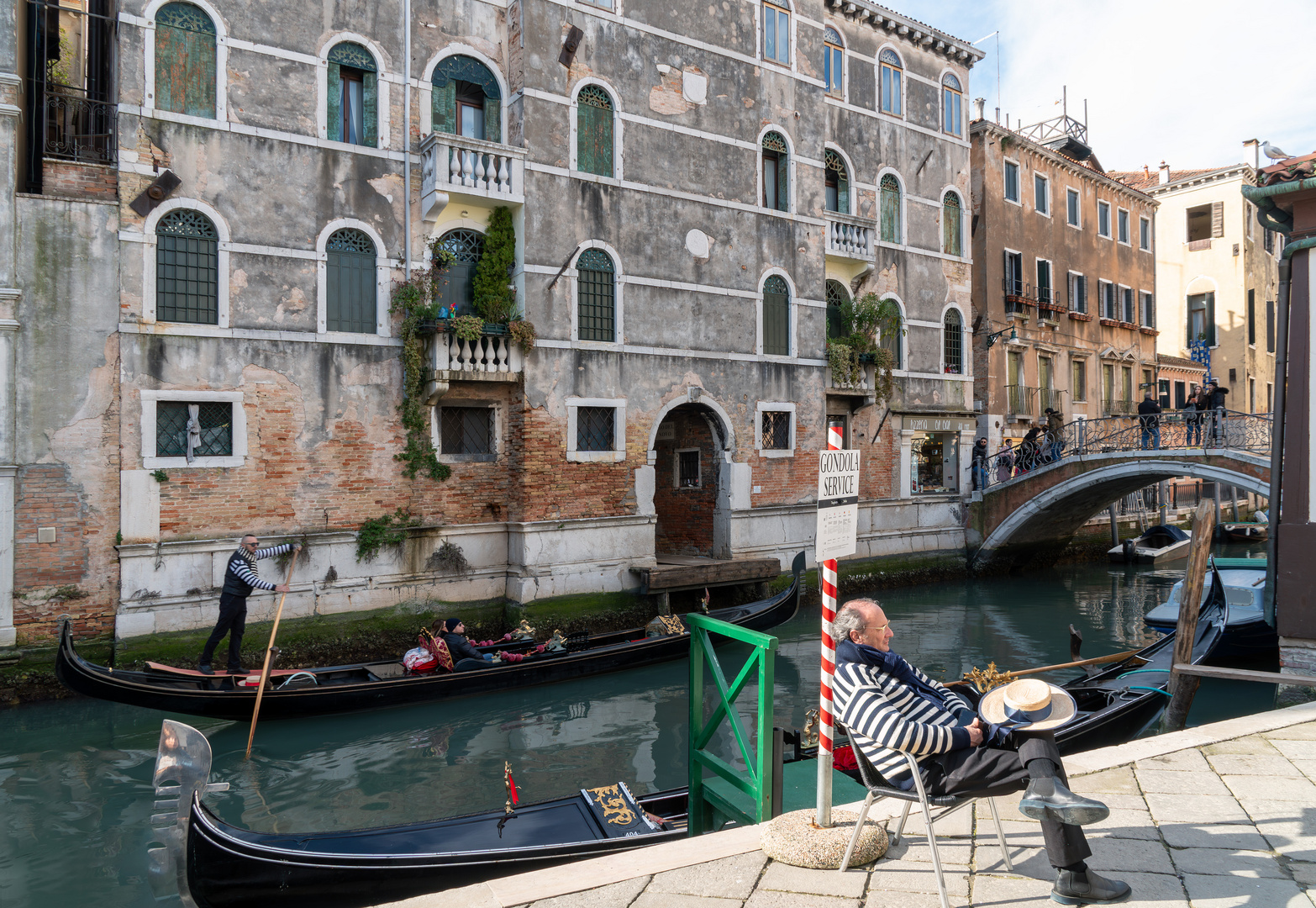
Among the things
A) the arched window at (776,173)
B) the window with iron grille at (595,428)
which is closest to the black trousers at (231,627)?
the window with iron grille at (595,428)

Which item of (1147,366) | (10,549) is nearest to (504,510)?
(10,549)

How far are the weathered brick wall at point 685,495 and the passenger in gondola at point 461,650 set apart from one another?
5.53m

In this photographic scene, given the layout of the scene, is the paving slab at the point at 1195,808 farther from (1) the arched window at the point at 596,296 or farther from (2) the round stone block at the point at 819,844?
(1) the arched window at the point at 596,296

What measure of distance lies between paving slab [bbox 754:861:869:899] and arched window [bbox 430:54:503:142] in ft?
32.6

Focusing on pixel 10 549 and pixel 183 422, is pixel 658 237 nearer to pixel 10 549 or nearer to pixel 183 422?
pixel 183 422

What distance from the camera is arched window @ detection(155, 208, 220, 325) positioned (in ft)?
30.6

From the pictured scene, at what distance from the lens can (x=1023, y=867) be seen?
3258 mm

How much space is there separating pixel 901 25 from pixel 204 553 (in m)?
14.8

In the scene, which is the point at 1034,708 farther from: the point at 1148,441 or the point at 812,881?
the point at 1148,441

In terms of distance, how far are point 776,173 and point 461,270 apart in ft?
19.3

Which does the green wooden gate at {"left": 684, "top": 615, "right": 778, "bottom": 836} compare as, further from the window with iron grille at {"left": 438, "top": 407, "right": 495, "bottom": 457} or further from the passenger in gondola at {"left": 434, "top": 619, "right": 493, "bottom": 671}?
the window with iron grille at {"left": 438, "top": 407, "right": 495, "bottom": 457}

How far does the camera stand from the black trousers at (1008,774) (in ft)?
9.59

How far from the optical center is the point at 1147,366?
23656 millimetres

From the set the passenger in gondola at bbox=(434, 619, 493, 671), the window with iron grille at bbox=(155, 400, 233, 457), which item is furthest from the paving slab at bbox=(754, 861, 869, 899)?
the window with iron grille at bbox=(155, 400, 233, 457)
